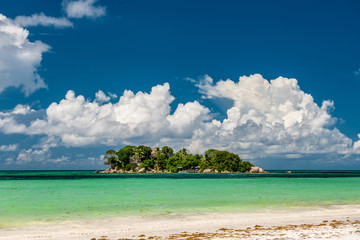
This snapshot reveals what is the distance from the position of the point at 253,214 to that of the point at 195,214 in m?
4.08

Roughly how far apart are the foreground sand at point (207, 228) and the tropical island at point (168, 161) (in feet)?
528

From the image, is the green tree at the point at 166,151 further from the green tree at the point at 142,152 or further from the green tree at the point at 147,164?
the green tree at the point at 147,164

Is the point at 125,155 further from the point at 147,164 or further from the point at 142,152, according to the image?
the point at 147,164

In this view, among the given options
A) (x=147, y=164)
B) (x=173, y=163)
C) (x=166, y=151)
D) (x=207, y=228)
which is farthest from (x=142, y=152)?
(x=207, y=228)

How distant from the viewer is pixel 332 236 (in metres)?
13.8

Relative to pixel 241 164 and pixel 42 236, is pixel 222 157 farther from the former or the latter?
pixel 42 236

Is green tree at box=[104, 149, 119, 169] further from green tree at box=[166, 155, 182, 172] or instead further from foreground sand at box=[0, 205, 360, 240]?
foreground sand at box=[0, 205, 360, 240]

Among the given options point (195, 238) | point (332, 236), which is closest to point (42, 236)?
point (195, 238)

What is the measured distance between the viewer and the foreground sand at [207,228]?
14.7m

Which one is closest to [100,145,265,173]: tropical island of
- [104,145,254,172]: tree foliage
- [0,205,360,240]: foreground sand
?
[104,145,254,172]: tree foliage

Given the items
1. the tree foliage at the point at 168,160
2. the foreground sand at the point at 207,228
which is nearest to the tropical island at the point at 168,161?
the tree foliage at the point at 168,160

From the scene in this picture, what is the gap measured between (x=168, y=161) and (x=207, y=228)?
169 m

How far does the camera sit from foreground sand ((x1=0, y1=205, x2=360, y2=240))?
14.7m

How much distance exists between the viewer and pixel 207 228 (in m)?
17.1
